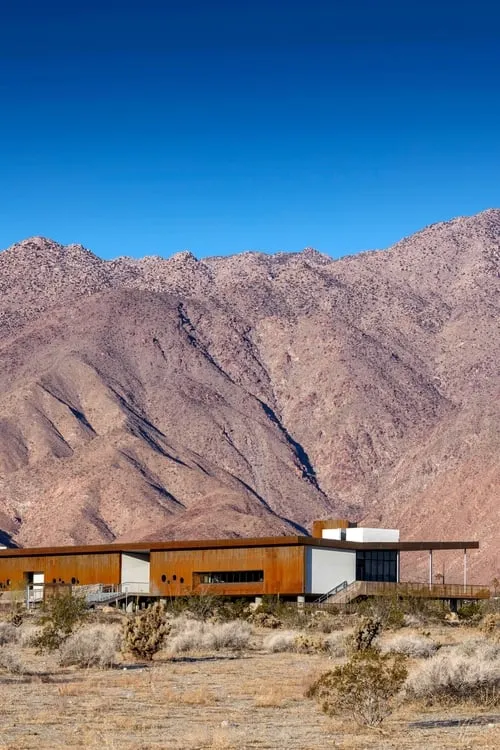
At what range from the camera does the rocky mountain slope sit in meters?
130

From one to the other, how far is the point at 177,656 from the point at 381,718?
1720cm

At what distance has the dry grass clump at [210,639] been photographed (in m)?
37.9

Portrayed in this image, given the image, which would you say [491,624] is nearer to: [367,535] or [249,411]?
[367,535]

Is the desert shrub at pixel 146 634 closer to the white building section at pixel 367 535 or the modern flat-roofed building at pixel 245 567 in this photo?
the modern flat-roofed building at pixel 245 567

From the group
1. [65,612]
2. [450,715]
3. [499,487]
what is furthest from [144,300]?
[450,715]

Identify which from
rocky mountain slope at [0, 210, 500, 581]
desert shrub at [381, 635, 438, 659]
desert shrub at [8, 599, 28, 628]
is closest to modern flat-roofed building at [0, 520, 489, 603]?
desert shrub at [8, 599, 28, 628]

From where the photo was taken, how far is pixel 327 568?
6700cm

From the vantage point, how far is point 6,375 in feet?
542

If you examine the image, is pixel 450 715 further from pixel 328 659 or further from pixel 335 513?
pixel 335 513

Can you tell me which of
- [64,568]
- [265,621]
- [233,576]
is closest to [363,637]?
[265,621]

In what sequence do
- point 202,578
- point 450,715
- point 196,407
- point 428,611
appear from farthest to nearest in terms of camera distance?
1. point 196,407
2. point 202,578
3. point 428,611
4. point 450,715

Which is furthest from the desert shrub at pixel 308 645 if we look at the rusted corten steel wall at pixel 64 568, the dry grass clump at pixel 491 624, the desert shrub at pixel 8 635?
the rusted corten steel wall at pixel 64 568

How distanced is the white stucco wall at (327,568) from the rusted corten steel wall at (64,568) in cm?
1387

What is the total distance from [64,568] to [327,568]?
60.1ft
